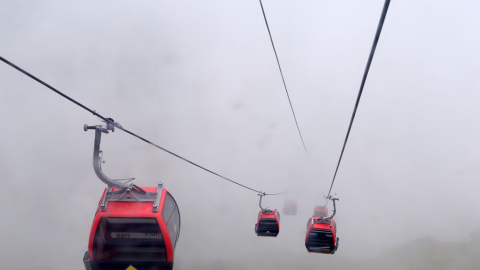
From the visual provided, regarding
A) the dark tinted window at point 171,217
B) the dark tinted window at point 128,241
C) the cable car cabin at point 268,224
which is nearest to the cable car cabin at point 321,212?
the cable car cabin at point 268,224

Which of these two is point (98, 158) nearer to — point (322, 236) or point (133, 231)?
point (133, 231)

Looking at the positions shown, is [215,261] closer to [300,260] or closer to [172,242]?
[300,260]

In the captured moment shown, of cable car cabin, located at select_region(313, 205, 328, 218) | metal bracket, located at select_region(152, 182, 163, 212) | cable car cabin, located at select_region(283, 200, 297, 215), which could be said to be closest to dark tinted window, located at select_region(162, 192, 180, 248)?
metal bracket, located at select_region(152, 182, 163, 212)

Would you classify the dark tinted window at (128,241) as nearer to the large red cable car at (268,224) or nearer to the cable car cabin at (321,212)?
the large red cable car at (268,224)

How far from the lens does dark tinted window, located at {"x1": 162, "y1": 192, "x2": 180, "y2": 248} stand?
692cm

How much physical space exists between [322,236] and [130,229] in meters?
7.67

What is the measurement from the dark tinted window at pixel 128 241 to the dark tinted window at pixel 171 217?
0.89ft

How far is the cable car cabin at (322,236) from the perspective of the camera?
12188mm

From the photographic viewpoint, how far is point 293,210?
27453 mm

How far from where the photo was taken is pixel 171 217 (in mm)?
7320

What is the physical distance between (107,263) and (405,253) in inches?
2979

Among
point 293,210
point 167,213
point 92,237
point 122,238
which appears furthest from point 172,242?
point 293,210

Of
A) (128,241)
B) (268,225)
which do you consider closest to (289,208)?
(268,225)

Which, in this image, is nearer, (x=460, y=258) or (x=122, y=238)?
(x=122, y=238)
